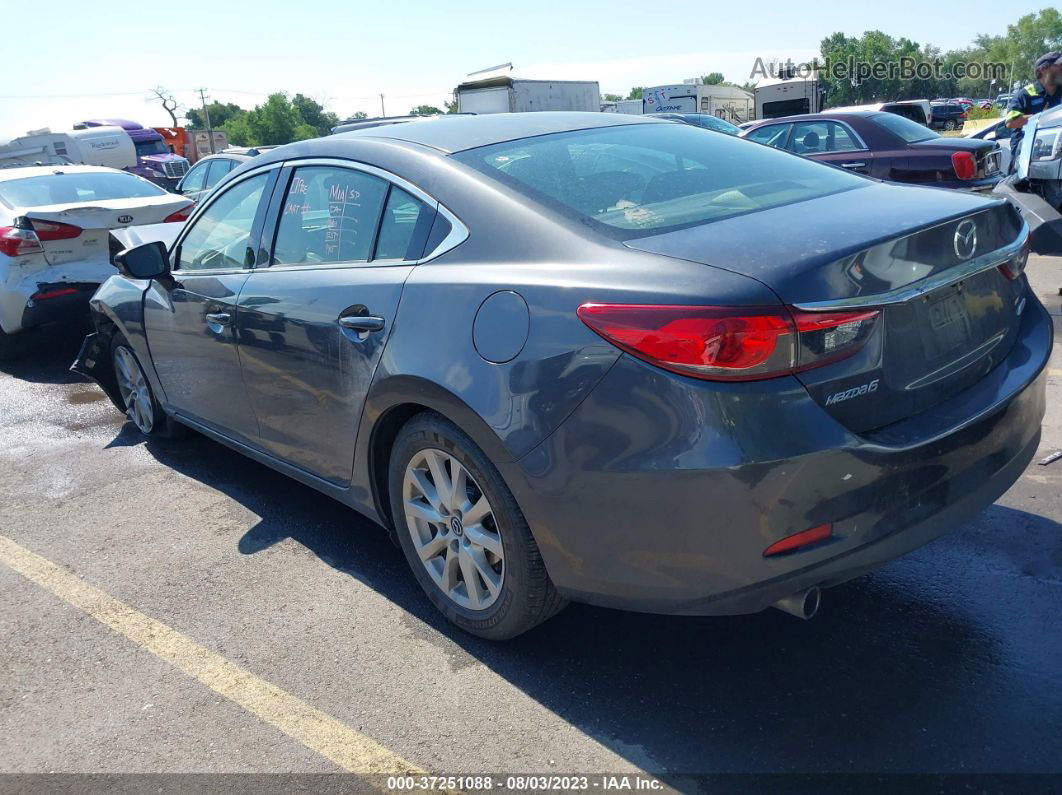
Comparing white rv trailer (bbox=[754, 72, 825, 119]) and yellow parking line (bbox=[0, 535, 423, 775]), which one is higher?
white rv trailer (bbox=[754, 72, 825, 119])

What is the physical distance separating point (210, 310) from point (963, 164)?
8.45m

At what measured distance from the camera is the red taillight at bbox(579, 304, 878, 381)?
2295 mm

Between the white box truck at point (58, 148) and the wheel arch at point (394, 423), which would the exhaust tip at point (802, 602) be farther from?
the white box truck at point (58, 148)

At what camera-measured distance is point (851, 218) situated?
106 inches

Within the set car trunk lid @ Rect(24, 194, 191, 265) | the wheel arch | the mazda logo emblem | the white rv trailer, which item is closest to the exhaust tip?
the wheel arch

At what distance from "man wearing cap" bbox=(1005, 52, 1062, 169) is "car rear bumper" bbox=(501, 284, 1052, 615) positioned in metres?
7.89

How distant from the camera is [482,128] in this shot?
352 centimetres

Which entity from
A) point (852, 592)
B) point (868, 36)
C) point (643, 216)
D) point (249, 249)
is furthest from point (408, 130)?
point (868, 36)

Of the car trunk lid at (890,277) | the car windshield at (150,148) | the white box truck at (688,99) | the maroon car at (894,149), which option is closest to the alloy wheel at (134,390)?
the car trunk lid at (890,277)

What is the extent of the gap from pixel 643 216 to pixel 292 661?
6.13 feet

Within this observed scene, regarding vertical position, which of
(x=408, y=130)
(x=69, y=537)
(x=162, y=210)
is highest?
(x=408, y=130)

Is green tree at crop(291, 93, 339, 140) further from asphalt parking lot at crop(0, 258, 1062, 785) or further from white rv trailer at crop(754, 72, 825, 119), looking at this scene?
asphalt parking lot at crop(0, 258, 1062, 785)

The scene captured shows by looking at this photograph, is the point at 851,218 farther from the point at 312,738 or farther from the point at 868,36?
the point at 868,36

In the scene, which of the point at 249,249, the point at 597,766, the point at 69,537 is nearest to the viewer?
the point at 597,766
